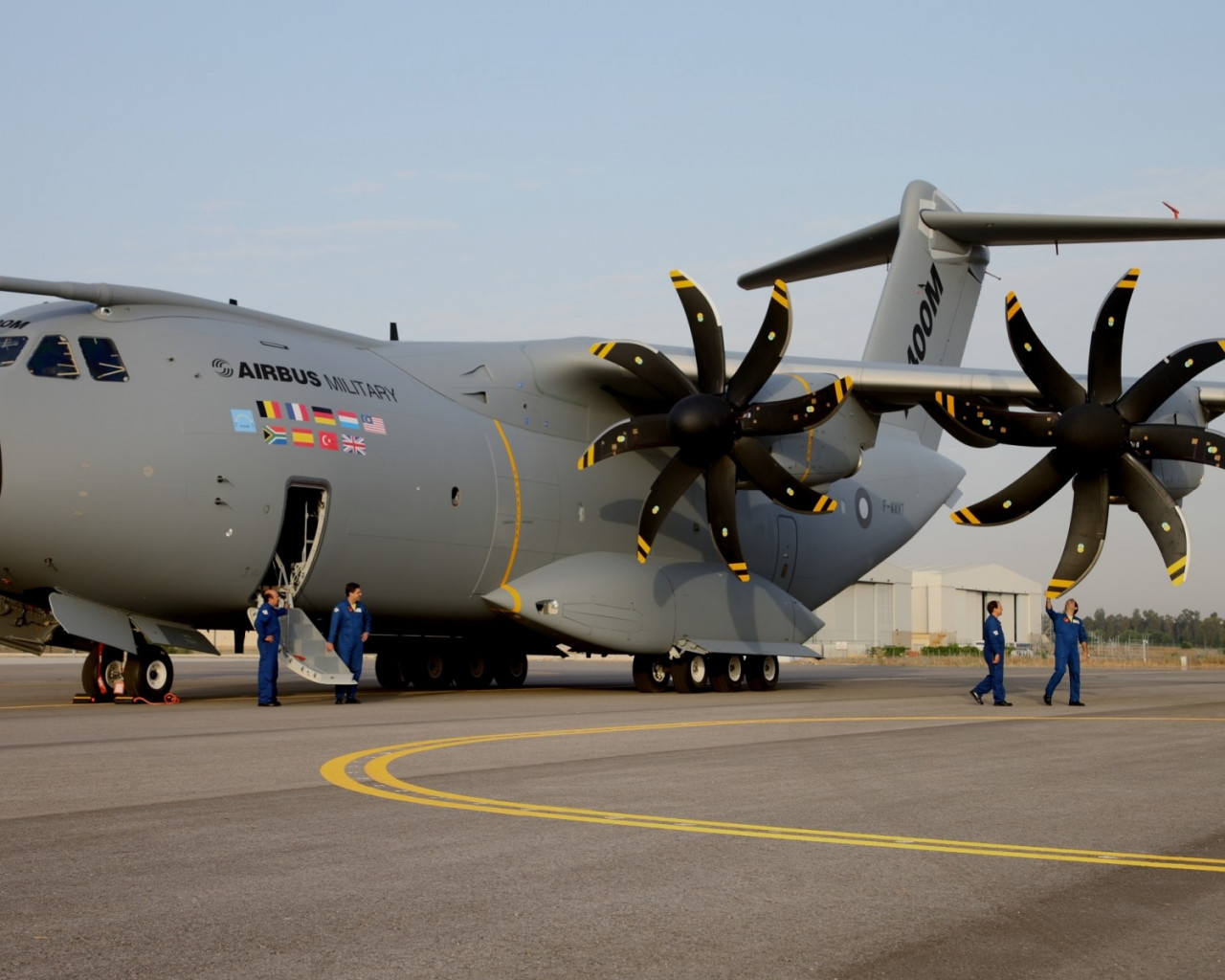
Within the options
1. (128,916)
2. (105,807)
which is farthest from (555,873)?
(105,807)

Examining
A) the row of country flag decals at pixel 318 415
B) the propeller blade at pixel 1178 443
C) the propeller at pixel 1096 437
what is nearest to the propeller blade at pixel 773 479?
the propeller at pixel 1096 437

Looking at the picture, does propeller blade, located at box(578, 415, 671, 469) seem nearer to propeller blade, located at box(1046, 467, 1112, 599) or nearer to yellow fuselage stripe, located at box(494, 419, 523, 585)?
yellow fuselage stripe, located at box(494, 419, 523, 585)

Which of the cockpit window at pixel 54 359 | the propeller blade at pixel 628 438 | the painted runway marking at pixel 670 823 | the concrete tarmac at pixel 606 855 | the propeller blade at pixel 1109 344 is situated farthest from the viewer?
the propeller blade at pixel 628 438

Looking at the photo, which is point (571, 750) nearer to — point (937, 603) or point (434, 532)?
point (434, 532)

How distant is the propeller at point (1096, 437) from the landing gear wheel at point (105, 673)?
11222mm

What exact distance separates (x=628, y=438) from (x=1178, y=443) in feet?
24.5

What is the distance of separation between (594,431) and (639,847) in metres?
15.0

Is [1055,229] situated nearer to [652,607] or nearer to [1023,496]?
[1023,496]

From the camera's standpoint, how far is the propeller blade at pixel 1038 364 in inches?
742

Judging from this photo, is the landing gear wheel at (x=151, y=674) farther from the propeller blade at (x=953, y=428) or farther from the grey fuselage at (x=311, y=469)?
the propeller blade at (x=953, y=428)

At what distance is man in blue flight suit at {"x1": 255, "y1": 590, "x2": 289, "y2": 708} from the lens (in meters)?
15.8

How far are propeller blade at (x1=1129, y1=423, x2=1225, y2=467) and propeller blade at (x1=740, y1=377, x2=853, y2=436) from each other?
163 inches

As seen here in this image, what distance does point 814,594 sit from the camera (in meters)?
24.5

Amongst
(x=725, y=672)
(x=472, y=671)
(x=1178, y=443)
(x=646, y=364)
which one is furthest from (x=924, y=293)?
(x=472, y=671)
